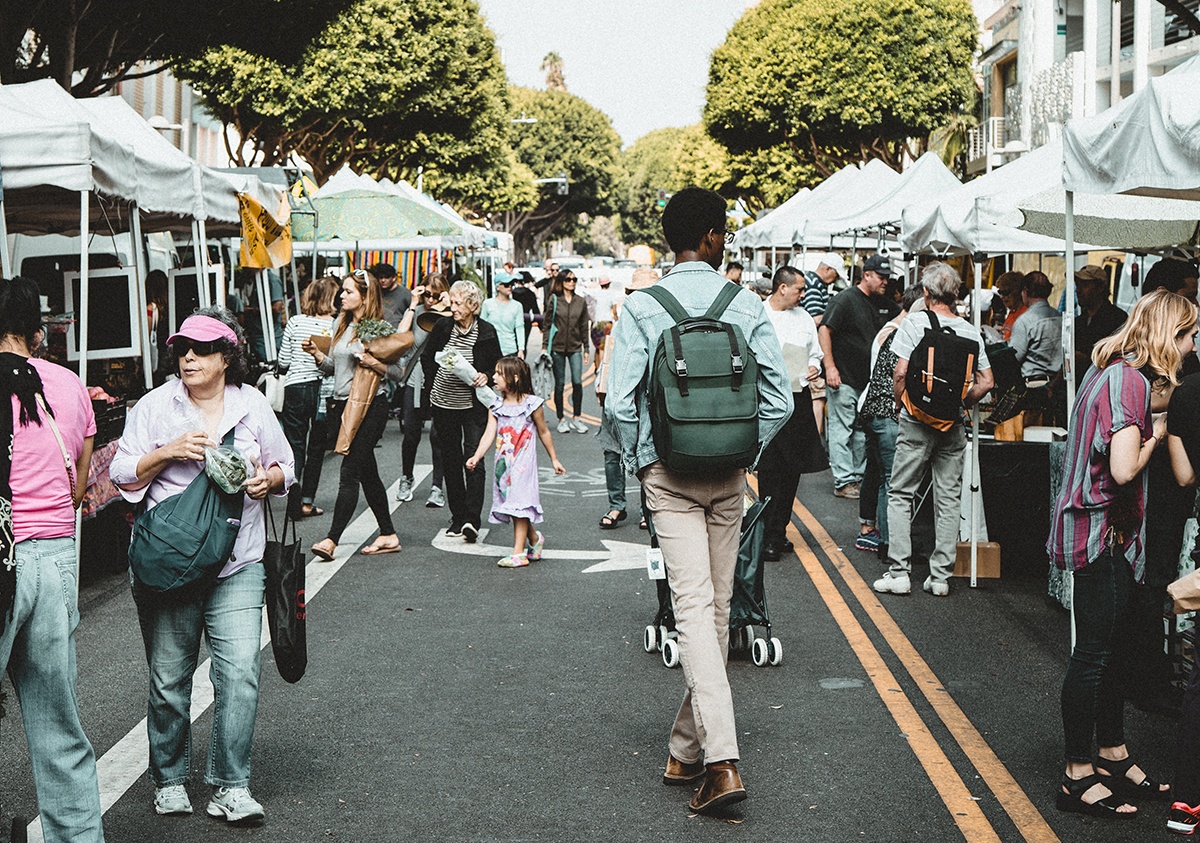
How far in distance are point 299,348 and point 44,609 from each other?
22.6 ft

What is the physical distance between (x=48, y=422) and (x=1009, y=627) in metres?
5.25

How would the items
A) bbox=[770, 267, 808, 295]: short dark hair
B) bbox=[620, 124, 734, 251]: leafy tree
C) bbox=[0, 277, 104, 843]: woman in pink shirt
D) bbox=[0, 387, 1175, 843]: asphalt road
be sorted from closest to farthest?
1. bbox=[0, 277, 104, 843]: woman in pink shirt
2. bbox=[0, 387, 1175, 843]: asphalt road
3. bbox=[770, 267, 808, 295]: short dark hair
4. bbox=[620, 124, 734, 251]: leafy tree

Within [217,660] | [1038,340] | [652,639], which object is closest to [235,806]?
[217,660]

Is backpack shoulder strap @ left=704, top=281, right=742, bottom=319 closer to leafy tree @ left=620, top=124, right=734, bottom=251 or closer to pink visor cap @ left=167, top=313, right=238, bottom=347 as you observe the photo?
pink visor cap @ left=167, top=313, right=238, bottom=347

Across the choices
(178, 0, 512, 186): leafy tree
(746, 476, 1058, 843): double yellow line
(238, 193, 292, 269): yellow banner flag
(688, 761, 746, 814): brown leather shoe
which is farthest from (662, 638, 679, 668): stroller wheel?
(178, 0, 512, 186): leafy tree

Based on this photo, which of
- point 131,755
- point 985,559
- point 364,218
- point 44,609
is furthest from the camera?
point 364,218

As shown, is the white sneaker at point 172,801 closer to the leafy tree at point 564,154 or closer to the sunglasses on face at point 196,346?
the sunglasses on face at point 196,346

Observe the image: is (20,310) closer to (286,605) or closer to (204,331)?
(204,331)

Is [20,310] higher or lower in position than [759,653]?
higher

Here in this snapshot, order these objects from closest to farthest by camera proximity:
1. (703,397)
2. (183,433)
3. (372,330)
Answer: (183,433) < (703,397) < (372,330)

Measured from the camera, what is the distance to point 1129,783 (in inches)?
198

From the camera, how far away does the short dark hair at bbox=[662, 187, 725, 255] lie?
502 centimetres

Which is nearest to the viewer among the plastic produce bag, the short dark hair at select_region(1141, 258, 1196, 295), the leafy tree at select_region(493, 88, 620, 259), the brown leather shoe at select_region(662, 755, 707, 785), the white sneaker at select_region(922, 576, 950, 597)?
the plastic produce bag

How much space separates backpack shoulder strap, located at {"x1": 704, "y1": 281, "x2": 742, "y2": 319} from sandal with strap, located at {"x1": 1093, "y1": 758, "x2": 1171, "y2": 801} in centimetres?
204
